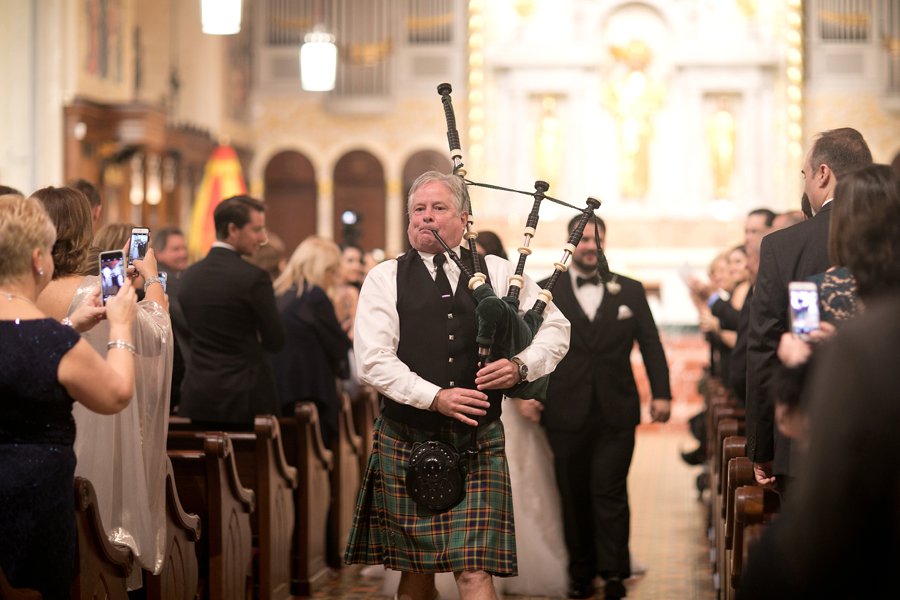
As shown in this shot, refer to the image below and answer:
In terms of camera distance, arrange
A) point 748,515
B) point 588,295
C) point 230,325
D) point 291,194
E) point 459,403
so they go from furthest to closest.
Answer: point 291,194 < point 588,295 < point 230,325 < point 459,403 < point 748,515

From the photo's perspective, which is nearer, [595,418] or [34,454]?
[34,454]

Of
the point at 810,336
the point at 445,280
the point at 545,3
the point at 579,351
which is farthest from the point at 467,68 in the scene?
the point at 810,336

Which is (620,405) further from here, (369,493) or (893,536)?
(893,536)

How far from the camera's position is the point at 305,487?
20.5 feet

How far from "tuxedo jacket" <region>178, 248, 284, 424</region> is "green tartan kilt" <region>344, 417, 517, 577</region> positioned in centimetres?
176

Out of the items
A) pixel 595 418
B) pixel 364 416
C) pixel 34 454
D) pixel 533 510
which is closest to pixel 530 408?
pixel 595 418

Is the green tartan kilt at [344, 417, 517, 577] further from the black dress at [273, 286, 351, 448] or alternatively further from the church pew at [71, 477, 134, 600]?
the black dress at [273, 286, 351, 448]

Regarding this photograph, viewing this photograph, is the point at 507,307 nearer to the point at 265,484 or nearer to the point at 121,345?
the point at 121,345

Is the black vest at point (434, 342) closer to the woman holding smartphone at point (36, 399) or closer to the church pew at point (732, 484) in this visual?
the church pew at point (732, 484)

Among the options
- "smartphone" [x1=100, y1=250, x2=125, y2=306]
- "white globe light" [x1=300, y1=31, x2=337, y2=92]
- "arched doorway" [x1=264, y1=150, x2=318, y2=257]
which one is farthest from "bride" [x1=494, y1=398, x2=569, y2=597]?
"arched doorway" [x1=264, y1=150, x2=318, y2=257]

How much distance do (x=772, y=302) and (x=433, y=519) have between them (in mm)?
1296

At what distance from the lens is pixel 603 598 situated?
20.1 feet

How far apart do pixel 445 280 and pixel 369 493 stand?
2.41ft

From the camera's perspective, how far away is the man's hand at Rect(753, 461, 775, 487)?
4.28 meters
